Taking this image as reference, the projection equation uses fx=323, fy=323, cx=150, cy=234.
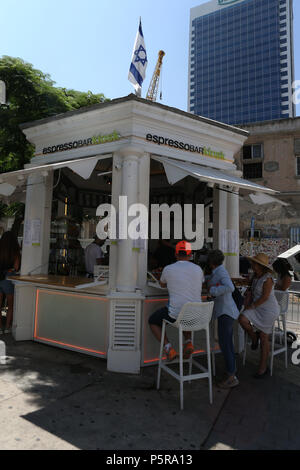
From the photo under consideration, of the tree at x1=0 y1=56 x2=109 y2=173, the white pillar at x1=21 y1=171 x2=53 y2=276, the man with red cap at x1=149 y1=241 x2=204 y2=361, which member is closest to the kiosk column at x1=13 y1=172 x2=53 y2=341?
the white pillar at x1=21 y1=171 x2=53 y2=276

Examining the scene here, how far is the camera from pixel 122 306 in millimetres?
4352

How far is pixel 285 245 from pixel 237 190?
1396 cm

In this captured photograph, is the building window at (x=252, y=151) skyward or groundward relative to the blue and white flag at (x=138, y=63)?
skyward

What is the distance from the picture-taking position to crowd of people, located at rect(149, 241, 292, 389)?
3.72 m

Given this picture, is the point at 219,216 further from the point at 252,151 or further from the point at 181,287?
the point at 252,151

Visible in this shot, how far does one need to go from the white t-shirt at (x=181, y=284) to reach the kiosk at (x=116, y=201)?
77 centimetres

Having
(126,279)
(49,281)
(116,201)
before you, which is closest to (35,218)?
(49,281)

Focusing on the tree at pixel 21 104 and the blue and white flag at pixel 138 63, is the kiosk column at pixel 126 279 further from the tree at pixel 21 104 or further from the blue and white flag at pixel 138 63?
the tree at pixel 21 104

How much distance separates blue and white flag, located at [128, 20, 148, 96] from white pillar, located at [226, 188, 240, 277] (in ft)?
8.20

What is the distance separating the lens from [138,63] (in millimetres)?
5547

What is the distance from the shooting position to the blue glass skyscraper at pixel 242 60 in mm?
84812

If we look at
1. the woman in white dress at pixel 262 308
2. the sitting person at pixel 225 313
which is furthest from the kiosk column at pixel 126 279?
the woman in white dress at pixel 262 308

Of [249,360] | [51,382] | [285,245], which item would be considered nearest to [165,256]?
[249,360]

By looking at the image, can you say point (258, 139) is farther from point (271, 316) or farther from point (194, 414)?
point (194, 414)
